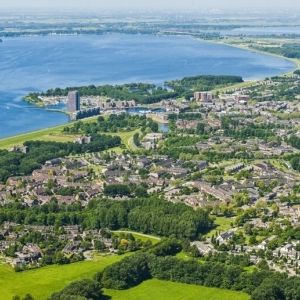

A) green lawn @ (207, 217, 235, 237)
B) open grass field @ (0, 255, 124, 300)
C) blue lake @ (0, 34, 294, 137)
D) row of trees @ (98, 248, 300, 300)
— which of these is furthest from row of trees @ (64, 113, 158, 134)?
row of trees @ (98, 248, 300, 300)

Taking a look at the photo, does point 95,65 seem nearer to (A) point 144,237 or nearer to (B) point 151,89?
(B) point 151,89

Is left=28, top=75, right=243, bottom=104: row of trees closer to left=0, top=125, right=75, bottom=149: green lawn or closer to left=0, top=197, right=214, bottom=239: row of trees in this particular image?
left=0, top=125, right=75, bottom=149: green lawn

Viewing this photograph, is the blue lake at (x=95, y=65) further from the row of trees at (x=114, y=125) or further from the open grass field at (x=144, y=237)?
the open grass field at (x=144, y=237)

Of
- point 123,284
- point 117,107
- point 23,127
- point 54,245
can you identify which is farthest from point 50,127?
point 123,284

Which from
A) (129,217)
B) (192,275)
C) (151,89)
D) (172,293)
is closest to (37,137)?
(129,217)

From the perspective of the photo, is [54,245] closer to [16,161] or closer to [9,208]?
[9,208]
